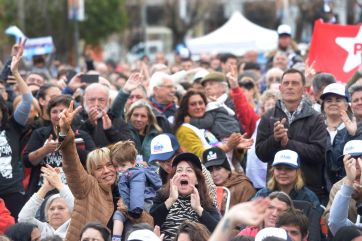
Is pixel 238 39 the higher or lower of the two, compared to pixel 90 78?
lower

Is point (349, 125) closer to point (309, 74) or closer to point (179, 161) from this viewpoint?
point (179, 161)

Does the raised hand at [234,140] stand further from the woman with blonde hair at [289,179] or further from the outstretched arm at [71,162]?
the outstretched arm at [71,162]

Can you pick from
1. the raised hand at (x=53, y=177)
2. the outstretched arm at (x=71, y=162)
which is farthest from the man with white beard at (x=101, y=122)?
the outstretched arm at (x=71, y=162)

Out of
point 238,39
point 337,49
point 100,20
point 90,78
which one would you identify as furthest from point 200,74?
point 100,20

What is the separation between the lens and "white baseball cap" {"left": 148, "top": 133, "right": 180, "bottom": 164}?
38.7 ft

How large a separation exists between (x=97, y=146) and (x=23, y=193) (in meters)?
0.90

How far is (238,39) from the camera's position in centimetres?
2659

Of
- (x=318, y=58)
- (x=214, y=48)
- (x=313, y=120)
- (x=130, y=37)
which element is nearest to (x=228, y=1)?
(x=130, y=37)

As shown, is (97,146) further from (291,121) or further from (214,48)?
(214,48)

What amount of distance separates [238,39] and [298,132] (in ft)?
48.2

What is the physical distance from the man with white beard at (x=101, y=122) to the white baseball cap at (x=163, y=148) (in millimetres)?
971

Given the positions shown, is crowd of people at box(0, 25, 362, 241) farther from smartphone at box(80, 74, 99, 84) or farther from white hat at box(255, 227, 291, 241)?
smartphone at box(80, 74, 99, 84)

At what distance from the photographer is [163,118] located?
13594 millimetres

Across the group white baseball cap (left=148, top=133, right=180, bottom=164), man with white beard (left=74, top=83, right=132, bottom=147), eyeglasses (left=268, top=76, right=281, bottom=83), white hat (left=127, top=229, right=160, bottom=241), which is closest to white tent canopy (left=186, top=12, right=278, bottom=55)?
eyeglasses (left=268, top=76, right=281, bottom=83)
